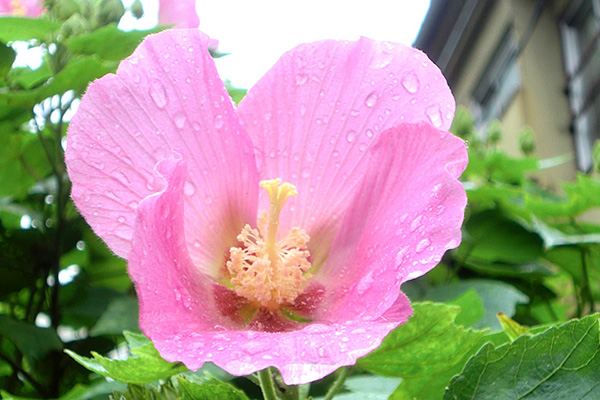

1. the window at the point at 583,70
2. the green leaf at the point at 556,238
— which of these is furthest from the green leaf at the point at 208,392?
the window at the point at 583,70

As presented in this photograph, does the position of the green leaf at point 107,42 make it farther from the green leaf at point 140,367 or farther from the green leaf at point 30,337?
the green leaf at point 140,367

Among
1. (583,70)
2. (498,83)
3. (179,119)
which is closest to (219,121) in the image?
(179,119)

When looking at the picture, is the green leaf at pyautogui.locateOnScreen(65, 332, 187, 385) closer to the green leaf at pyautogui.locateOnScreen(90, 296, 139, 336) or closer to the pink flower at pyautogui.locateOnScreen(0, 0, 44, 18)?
the green leaf at pyautogui.locateOnScreen(90, 296, 139, 336)

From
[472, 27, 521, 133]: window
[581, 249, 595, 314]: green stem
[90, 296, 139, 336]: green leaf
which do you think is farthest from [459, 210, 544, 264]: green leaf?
[472, 27, 521, 133]: window

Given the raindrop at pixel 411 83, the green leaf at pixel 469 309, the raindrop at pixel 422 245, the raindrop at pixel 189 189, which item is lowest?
the green leaf at pixel 469 309

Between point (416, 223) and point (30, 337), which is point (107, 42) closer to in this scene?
point (30, 337)

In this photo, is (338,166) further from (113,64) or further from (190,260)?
(113,64)
